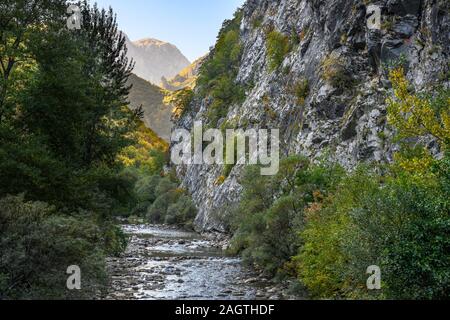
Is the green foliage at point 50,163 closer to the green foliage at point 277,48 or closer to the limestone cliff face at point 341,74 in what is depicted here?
→ the limestone cliff face at point 341,74

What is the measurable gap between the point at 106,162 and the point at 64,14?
35.5 feet

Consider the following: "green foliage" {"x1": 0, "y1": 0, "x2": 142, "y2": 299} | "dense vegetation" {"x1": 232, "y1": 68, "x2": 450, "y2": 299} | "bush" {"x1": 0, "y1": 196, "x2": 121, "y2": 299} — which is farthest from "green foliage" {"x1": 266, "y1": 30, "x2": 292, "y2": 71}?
"bush" {"x1": 0, "y1": 196, "x2": 121, "y2": 299}

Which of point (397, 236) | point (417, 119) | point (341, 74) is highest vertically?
point (341, 74)

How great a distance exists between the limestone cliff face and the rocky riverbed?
1266 centimetres

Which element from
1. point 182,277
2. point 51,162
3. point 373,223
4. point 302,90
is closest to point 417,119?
point 373,223

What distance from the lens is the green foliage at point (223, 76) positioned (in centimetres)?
8356

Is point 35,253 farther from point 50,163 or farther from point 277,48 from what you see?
point 277,48

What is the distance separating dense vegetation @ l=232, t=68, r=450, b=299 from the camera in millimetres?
12805

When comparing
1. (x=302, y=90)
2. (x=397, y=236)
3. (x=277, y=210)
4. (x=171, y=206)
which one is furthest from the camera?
(x=171, y=206)

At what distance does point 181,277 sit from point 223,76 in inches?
2742

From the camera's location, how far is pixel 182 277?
26703 mm

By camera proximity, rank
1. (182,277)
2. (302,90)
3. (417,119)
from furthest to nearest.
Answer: (302,90) → (182,277) → (417,119)

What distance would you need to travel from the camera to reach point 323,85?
1674 inches

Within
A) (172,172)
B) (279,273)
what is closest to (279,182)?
(279,273)
